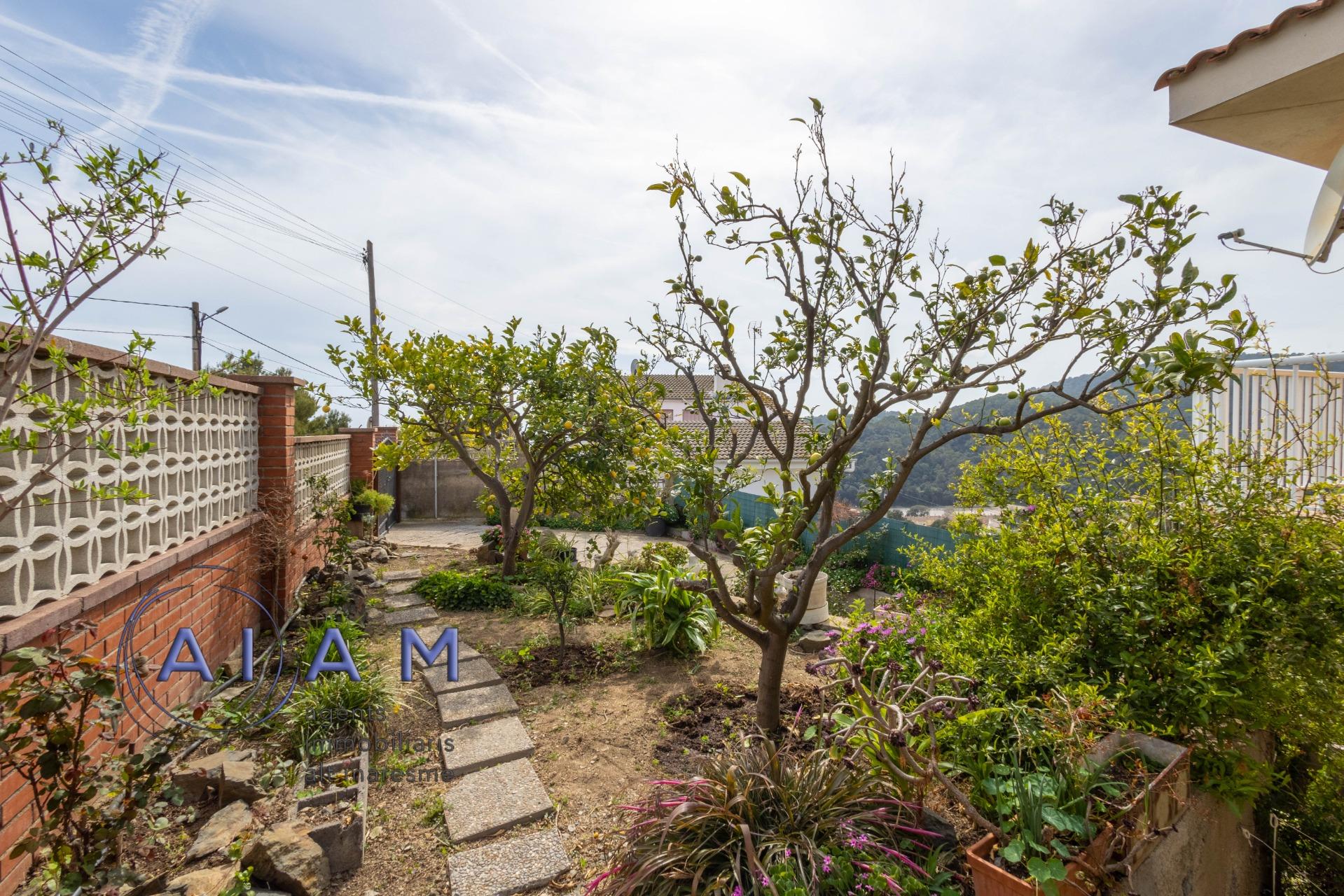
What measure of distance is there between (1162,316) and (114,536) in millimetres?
4765

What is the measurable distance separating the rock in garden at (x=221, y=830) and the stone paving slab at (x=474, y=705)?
50.2 inches

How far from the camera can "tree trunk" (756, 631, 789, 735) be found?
10.8 ft

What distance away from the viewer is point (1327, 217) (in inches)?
92.0

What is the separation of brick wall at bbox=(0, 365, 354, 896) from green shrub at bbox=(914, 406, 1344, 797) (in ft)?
11.4

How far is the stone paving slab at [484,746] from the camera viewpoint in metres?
3.25

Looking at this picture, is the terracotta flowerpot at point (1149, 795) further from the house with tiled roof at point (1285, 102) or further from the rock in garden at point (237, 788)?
the rock in garden at point (237, 788)

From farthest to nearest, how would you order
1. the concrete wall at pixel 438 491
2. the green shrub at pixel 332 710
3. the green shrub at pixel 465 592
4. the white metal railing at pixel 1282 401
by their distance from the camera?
the concrete wall at pixel 438 491
the green shrub at pixel 465 592
the white metal railing at pixel 1282 401
the green shrub at pixel 332 710

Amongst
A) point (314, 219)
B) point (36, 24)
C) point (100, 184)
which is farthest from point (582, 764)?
point (314, 219)

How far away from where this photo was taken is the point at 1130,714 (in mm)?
2201

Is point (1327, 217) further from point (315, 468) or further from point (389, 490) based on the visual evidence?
point (389, 490)

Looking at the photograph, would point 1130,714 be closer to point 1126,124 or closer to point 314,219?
point 1126,124

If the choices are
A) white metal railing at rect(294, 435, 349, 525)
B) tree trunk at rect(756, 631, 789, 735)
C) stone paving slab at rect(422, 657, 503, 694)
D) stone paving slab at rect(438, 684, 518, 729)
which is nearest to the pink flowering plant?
tree trunk at rect(756, 631, 789, 735)

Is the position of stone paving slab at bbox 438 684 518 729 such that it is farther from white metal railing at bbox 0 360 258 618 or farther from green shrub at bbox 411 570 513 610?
green shrub at bbox 411 570 513 610

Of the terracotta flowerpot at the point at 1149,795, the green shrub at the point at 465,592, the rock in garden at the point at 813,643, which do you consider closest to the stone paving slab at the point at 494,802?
the terracotta flowerpot at the point at 1149,795
